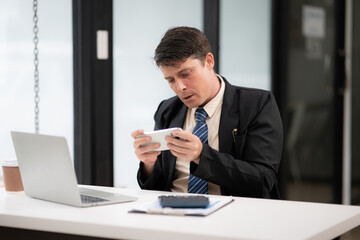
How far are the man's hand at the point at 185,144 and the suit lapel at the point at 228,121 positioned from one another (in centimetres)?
26

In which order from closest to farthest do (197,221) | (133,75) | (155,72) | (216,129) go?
1. (197,221)
2. (216,129)
3. (133,75)
4. (155,72)

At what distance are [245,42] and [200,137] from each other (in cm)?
196

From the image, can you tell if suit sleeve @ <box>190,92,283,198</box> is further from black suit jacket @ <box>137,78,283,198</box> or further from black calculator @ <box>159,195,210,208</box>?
black calculator @ <box>159,195,210,208</box>

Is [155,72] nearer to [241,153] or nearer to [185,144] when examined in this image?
[241,153]

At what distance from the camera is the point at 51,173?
5.42ft

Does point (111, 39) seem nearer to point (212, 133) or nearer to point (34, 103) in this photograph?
point (34, 103)

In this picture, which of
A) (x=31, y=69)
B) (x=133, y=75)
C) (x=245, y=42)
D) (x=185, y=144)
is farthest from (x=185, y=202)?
(x=245, y=42)

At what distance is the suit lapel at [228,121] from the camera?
2145 millimetres

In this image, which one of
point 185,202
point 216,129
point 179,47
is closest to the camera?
point 185,202

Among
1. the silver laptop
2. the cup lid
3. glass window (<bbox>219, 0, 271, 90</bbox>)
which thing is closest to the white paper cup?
the cup lid

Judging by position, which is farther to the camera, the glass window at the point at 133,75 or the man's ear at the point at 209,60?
the glass window at the point at 133,75

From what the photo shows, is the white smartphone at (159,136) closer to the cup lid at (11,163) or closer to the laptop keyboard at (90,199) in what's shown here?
the laptop keyboard at (90,199)

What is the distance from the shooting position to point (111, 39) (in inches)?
108

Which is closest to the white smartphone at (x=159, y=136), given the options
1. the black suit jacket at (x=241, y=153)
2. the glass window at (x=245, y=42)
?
the black suit jacket at (x=241, y=153)
